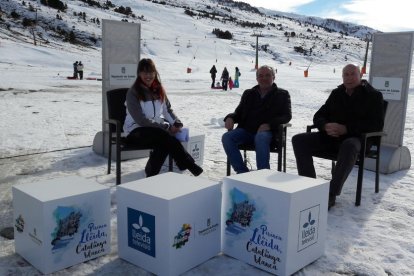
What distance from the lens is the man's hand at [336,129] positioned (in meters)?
3.99

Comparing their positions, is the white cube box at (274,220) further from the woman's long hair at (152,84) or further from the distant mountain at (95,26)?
the distant mountain at (95,26)

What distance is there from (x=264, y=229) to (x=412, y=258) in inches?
43.8

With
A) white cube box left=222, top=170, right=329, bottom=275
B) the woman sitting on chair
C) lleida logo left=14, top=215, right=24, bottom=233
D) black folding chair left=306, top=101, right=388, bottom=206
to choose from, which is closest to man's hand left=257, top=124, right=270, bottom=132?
black folding chair left=306, top=101, right=388, bottom=206

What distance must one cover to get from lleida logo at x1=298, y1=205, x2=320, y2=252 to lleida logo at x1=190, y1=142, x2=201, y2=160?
98.7 inches

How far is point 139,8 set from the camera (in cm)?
8169

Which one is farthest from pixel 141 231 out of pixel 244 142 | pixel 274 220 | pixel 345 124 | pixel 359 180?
pixel 345 124

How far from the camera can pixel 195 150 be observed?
202 inches

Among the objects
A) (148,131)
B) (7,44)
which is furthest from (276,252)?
(7,44)

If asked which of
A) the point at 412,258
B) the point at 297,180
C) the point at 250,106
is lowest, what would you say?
the point at 412,258

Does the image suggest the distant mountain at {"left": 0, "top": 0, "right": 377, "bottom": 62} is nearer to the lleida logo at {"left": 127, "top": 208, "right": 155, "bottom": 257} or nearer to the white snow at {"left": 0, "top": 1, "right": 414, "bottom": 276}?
the white snow at {"left": 0, "top": 1, "right": 414, "bottom": 276}

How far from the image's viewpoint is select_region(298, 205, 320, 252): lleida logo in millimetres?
2619

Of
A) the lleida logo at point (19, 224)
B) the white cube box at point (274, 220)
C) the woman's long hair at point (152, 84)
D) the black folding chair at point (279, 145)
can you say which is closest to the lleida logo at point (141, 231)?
the white cube box at point (274, 220)

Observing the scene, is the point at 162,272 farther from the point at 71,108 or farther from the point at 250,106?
the point at 71,108

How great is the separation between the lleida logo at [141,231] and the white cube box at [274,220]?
21.0 inches
